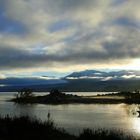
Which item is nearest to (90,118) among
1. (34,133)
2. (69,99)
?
(34,133)

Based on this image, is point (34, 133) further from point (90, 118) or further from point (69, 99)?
point (69, 99)

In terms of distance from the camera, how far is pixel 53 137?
72.6ft

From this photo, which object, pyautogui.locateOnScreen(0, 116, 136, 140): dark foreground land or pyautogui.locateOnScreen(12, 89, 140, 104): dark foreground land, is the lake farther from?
pyautogui.locateOnScreen(12, 89, 140, 104): dark foreground land

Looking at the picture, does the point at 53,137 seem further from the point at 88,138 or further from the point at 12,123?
the point at 12,123

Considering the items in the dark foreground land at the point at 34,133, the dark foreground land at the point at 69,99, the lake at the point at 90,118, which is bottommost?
the lake at the point at 90,118

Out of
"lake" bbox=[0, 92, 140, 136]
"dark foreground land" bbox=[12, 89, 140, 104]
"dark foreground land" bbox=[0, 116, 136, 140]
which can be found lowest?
"lake" bbox=[0, 92, 140, 136]

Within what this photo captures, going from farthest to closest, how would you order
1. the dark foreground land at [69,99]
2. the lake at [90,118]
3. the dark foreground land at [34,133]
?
the dark foreground land at [69,99], the lake at [90,118], the dark foreground land at [34,133]

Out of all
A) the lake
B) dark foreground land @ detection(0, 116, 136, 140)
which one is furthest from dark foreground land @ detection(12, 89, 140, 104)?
dark foreground land @ detection(0, 116, 136, 140)

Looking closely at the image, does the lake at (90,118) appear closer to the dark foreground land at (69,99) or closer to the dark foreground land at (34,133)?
the dark foreground land at (34,133)

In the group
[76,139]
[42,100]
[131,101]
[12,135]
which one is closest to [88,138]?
[76,139]

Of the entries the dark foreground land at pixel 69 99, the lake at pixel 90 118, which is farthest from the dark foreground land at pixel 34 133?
the dark foreground land at pixel 69 99

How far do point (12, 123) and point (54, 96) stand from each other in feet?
345

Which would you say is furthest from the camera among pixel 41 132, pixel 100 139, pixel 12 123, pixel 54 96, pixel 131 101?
pixel 54 96

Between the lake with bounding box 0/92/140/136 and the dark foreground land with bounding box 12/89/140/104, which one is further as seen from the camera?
the dark foreground land with bounding box 12/89/140/104
